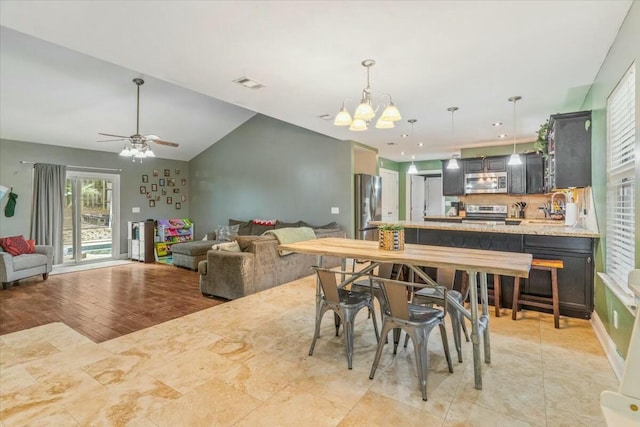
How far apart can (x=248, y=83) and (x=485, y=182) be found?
5.42 metres

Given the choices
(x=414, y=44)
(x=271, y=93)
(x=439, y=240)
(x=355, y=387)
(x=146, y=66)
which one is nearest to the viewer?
(x=355, y=387)

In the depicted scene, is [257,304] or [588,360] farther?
[257,304]

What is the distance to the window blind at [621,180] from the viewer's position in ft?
7.21

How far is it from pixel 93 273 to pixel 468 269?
6.69m

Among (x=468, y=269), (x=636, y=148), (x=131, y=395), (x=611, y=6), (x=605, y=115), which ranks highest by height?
(x=611, y=6)

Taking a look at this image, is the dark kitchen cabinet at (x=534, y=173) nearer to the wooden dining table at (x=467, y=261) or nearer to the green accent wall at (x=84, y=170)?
the wooden dining table at (x=467, y=261)

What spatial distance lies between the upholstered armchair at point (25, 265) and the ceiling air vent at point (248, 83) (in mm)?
4670

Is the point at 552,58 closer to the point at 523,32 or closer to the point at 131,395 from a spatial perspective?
the point at 523,32

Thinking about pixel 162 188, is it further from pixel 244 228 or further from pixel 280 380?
pixel 280 380

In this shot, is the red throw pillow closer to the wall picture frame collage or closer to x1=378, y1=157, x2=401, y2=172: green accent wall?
the wall picture frame collage

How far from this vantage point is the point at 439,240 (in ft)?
13.5

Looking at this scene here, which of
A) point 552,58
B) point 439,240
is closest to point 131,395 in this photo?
point 439,240

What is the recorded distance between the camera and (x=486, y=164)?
22.0 feet

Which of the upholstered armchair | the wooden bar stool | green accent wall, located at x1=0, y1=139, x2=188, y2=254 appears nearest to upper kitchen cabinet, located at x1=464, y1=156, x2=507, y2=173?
the wooden bar stool
